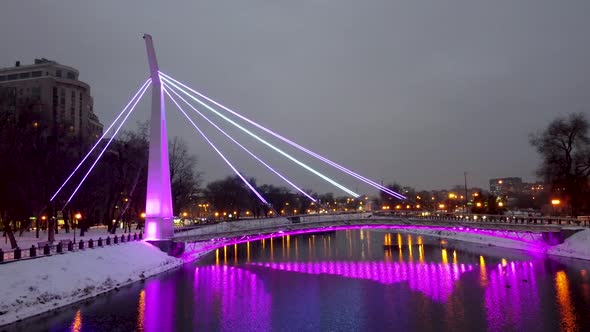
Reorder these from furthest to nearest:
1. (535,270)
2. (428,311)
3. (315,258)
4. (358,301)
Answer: (315,258) → (535,270) → (358,301) → (428,311)

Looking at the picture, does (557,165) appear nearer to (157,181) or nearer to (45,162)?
(157,181)

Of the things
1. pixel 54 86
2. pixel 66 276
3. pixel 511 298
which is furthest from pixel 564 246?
pixel 54 86

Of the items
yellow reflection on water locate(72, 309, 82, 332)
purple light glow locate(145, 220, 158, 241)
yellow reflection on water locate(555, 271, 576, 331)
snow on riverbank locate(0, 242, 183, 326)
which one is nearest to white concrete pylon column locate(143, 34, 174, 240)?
purple light glow locate(145, 220, 158, 241)

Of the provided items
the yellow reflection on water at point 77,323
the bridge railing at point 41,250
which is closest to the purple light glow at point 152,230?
the bridge railing at point 41,250

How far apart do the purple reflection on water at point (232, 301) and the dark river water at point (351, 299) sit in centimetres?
6

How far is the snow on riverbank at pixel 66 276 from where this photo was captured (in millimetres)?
23938

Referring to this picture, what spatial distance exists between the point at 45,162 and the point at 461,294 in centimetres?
3696

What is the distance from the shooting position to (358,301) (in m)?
29.0

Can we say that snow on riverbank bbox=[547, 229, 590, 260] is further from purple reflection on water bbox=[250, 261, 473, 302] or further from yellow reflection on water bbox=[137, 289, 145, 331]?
yellow reflection on water bbox=[137, 289, 145, 331]

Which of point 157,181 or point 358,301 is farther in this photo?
point 157,181

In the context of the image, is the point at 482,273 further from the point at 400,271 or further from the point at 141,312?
the point at 141,312

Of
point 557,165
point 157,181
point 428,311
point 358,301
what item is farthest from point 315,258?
point 557,165

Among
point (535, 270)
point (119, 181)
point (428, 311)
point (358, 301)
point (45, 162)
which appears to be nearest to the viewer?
point (428, 311)

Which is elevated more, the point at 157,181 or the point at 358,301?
the point at 157,181
